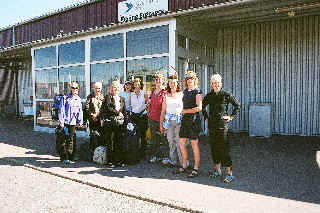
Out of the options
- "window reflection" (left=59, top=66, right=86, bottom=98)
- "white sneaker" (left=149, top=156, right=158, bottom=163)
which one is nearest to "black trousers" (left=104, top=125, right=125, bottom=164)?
"white sneaker" (left=149, top=156, right=158, bottom=163)

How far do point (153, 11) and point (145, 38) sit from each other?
879mm

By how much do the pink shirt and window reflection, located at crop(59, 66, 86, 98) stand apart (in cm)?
512

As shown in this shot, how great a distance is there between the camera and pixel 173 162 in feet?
19.5

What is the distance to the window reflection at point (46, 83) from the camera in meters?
11.8

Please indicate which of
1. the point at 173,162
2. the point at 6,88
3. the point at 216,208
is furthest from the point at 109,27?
the point at 6,88

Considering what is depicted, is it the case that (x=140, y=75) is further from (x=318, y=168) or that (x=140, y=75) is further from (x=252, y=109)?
(x=318, y=168)

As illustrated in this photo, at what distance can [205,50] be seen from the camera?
1002 centimetres

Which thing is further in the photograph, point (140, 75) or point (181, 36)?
point (140, 75)

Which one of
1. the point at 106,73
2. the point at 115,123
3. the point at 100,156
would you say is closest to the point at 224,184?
the point at 115,123

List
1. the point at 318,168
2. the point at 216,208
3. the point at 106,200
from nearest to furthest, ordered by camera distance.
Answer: the point at 216,208, the point at 106,200, the point at 318,168

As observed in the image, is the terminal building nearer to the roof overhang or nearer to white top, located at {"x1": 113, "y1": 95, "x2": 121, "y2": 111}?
the roof overhang

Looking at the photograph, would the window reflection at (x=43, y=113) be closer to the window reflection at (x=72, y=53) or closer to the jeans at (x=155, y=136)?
the window reflection at (x=72, y=53)

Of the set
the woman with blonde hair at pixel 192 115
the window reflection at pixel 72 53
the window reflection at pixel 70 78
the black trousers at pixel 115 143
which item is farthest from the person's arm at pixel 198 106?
the window reflection at pixel 72 53

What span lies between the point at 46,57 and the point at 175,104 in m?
8.59
